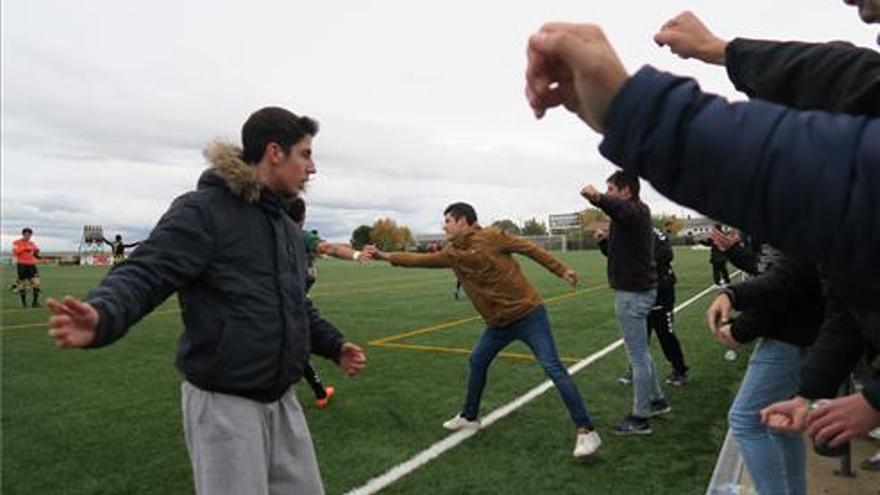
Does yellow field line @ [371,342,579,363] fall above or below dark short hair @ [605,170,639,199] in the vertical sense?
below

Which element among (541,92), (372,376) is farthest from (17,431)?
(541,92)

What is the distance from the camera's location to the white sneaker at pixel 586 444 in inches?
231

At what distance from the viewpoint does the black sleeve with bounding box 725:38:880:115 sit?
1751 millimetres

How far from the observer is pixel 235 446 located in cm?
304

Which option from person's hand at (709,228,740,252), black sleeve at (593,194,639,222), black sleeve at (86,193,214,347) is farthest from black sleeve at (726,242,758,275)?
black sleeve at (86,193,214,347)

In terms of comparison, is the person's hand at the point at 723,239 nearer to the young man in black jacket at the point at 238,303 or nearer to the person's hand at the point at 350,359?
the person's hand at the point at 350,359

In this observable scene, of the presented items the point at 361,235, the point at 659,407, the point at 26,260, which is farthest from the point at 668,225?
the point at 361,235

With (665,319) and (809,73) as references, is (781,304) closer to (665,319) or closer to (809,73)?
(809,73)

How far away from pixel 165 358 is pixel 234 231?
9109 millimetres

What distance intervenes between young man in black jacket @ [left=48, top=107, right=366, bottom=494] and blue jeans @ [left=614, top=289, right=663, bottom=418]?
4037 mm

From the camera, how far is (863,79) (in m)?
1.76

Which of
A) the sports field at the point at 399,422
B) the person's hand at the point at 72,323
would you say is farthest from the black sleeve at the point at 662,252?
the person's hand at the point at 72,323

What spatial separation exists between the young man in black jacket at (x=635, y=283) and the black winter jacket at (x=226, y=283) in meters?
3.95

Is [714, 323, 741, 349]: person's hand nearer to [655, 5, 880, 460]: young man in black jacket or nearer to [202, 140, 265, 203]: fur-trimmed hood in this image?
[655, 5, 880, 460]: young man in black jacket
